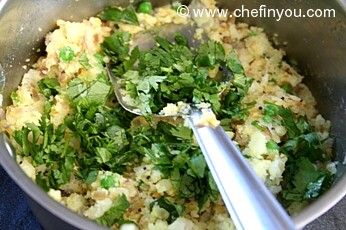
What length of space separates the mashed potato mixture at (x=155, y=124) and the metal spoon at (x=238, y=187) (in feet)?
0.20

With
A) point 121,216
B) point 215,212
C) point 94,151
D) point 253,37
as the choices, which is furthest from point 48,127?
point 253,37

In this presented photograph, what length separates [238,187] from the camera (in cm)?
84

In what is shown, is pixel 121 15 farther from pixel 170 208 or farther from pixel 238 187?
pixel 238 187

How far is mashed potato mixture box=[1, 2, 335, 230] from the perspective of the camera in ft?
3.32

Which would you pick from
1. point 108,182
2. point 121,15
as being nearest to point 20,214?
point 108,182

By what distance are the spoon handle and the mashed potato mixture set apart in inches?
3.2

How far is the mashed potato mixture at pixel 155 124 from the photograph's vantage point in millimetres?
1011

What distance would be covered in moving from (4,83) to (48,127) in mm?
131

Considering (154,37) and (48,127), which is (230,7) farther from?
(48,127)

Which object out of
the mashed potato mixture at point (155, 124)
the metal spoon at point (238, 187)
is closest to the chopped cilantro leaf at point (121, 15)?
the mashed potato mixture at point (155, 124)

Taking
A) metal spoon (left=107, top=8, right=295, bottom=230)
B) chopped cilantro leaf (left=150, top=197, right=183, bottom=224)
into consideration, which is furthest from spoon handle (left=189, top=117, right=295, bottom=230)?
chopped cilantro leaf (left=150, top=197, right=183, bottom=224)

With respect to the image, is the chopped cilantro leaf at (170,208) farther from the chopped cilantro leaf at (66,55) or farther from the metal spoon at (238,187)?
the chopped cilantro leaf at (66,55)

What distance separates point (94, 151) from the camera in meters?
1.05

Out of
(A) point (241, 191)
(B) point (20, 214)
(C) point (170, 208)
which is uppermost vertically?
(A) point (241, 191)
